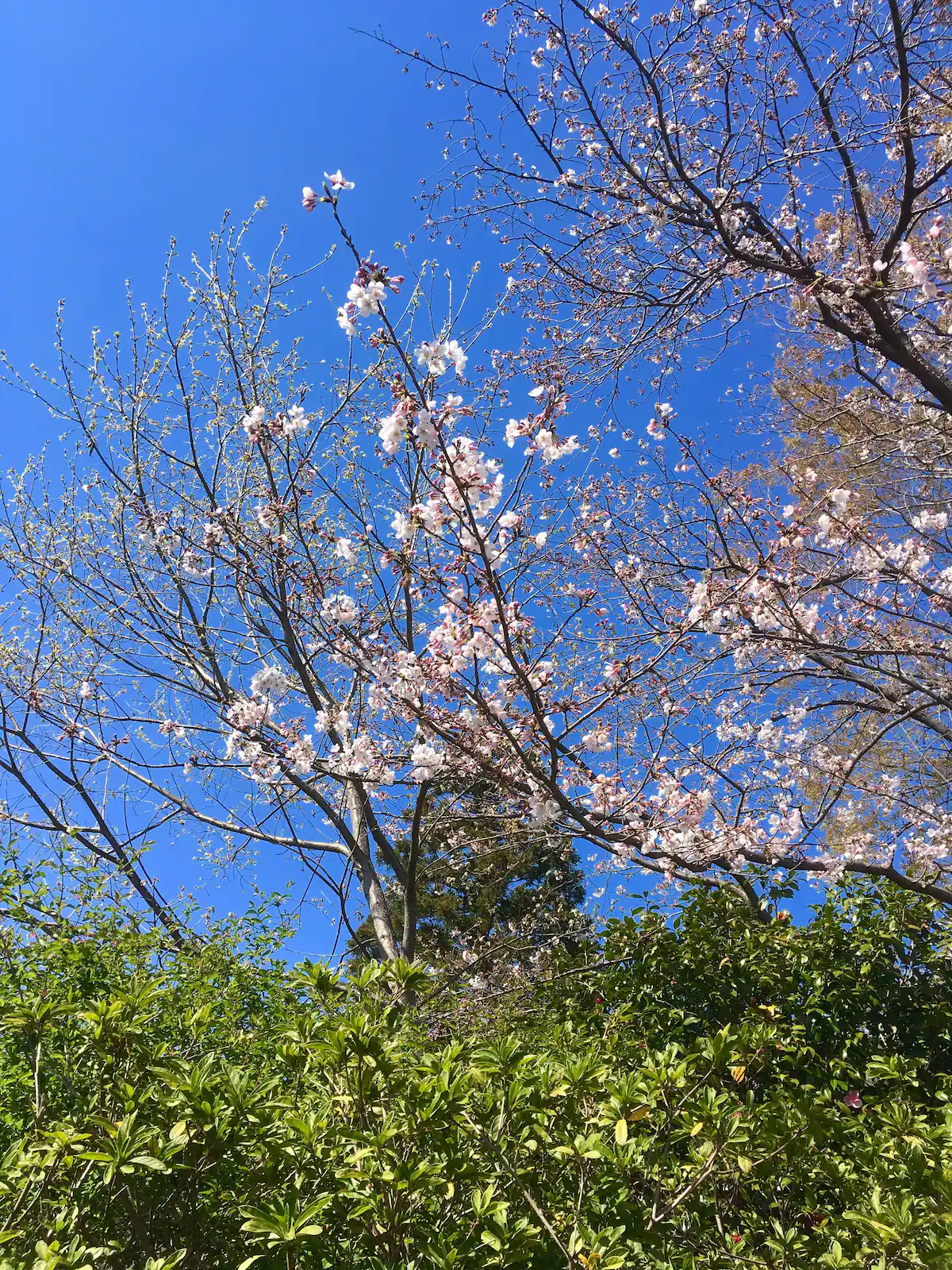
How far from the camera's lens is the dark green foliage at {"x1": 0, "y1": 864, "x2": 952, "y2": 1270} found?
165cm

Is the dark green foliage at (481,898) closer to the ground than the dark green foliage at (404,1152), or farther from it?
farther from it

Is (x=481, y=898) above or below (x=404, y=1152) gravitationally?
above

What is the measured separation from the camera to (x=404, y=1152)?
1.84 m

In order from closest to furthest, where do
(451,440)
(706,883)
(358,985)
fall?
(358,985)
(451,440)
(706,883)

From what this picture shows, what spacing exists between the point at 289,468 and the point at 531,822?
10.2 ft

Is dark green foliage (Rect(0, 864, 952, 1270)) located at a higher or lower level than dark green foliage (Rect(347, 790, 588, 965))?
lower

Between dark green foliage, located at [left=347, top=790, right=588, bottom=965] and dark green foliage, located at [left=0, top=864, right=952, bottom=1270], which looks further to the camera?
dark green foliage, located at [left=347, top=790, right=588, bottom=965]

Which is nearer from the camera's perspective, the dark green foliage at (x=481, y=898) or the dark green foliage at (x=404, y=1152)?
the dark green foliage at (x=404, y=1152)

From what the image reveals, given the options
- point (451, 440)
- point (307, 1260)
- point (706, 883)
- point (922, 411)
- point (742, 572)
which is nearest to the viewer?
point (307, 1260)

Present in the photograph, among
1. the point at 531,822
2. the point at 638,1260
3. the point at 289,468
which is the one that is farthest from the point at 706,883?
the point at 289,468

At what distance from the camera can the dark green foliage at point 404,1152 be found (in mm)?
1647

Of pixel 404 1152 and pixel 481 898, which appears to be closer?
pixel 404 1152

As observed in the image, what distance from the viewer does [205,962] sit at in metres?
3.66

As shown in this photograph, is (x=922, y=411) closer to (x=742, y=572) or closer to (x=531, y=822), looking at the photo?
(x=742, y=572)
